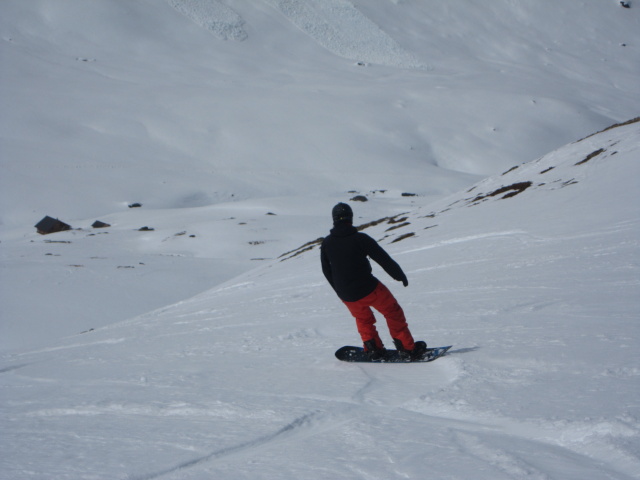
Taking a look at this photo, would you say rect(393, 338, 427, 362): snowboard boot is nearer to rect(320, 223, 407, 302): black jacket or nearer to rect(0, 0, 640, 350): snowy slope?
rect(320, 223, 407, 302): black jacket

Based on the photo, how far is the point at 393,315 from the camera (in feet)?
17.8

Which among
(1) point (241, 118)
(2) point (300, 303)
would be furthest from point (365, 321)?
(1) point (241, 118)

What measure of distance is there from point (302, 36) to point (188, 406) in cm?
9066

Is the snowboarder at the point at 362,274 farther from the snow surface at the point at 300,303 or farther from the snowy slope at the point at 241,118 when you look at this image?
the snowy slope at the point at 241,118

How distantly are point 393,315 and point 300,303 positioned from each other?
169 inches

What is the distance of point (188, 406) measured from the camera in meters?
4.33

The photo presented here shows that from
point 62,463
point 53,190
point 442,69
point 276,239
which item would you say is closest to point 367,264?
point 62,463

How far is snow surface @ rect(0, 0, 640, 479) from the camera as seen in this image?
3.41 metres

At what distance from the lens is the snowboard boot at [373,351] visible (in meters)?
5.52

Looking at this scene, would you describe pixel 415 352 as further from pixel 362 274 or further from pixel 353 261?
pixel 353 261

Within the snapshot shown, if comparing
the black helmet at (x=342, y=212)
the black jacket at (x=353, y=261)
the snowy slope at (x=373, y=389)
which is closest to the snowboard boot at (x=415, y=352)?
the snowy slope at (x=373, y=389)

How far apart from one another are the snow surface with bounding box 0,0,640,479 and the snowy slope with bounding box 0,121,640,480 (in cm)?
2

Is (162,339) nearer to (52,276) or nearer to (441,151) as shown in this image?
(52,276)

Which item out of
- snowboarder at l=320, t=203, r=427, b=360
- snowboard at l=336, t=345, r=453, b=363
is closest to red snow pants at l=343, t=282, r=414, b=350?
snowboarder at l=320, t=203, r=427, b=360
